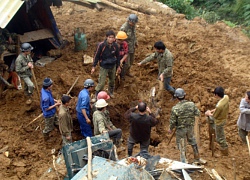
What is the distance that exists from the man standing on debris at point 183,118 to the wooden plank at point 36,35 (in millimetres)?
5783

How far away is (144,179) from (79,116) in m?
3.09

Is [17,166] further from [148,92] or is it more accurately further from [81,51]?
[81,51]

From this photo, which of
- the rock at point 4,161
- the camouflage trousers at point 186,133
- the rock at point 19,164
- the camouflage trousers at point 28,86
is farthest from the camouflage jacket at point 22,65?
the camouflage trousers at point 186,133

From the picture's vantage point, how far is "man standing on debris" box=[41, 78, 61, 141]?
7742mm

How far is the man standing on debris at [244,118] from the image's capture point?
A: 23.7 ft

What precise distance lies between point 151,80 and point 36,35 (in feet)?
13.1

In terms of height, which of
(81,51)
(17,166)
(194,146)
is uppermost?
(81,51)

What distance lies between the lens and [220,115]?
7.28 meters

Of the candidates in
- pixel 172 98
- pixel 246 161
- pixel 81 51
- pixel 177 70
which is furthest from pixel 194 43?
pixel 246 161

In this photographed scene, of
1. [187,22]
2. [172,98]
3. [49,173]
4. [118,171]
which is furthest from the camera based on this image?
[187,22]

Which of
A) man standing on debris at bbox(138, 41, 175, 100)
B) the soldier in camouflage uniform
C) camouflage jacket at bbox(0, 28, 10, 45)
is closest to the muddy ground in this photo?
man standing on debris at bbox(138, 41, 175, 100)

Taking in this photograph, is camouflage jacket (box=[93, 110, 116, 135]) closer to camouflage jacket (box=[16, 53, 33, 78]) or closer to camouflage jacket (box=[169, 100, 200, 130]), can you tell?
camouflage jacket (box=[169, 100, 200, 130])

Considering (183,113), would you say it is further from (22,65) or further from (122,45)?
(22,65)

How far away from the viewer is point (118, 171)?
537 centimetres
